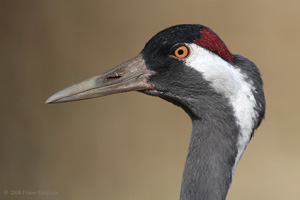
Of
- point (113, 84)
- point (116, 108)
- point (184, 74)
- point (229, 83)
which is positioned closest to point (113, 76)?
point (113, 84)

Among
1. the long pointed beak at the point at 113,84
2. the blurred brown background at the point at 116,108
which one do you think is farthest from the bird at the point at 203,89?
the blurred brown background at the point at 116,108

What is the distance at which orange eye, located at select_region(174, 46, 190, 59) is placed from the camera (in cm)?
172

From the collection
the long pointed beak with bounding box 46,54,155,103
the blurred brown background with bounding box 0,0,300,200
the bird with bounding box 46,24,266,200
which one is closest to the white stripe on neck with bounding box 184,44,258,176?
the bird with bounding box 46,24,266,200

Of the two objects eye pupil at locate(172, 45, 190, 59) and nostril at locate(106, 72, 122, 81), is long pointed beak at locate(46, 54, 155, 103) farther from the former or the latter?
eye pupil at locate(172, 45, 190, 59)

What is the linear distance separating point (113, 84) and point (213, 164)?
54cm

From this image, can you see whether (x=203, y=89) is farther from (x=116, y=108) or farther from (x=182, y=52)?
(x=116, y=108)

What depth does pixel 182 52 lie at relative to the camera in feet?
5.67

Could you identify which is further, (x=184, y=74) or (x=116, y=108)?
(x=116, y=108)

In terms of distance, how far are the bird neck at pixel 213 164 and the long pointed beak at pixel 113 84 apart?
1.09 ft
